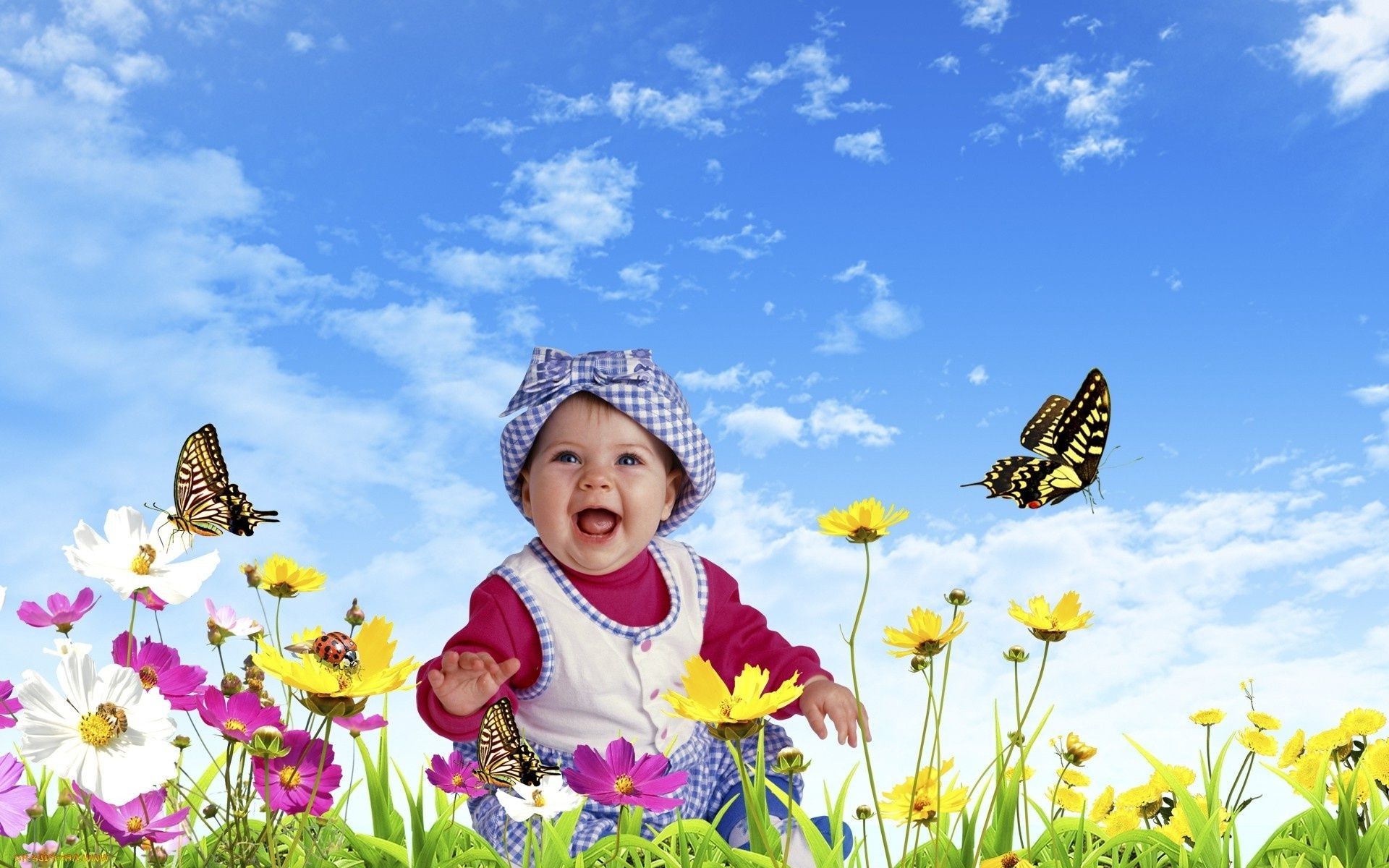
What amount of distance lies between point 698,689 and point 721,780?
177 centimetres

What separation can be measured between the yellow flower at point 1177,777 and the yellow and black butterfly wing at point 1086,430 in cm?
94

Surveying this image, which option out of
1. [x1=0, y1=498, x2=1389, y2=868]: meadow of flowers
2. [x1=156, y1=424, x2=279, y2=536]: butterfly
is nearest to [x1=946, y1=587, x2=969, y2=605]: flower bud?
[x1=0, y1=498, x2=1389, y2=868]: meadow of flowers

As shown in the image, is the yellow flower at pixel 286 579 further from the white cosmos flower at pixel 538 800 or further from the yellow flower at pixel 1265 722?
the yellow flower at pixel 1265 722

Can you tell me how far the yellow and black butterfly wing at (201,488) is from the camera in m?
2.04

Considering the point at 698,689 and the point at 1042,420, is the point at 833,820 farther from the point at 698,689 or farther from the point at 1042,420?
the point at 698,689

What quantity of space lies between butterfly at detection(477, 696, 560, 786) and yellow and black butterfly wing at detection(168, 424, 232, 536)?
0.77 m

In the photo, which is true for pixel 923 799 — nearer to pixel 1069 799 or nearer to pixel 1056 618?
pixel 1056 618

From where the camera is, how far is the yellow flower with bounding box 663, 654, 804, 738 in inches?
61.3

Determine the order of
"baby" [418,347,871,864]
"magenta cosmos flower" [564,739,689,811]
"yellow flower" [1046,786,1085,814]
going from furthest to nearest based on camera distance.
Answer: "baby" [418,347,871,864]
"yellow flower" [1046,786,1085,814]
"magenta cosmos flower" [564,739,689,811]

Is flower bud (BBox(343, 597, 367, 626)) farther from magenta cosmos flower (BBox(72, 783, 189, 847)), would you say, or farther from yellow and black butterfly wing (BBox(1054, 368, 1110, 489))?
yellow and black butterfly wing (BBox(1054, 368, 1110, 489))

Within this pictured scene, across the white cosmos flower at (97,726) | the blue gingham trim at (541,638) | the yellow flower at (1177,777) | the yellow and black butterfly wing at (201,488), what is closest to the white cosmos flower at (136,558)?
the yellow and black butterfly wing at (201,488)

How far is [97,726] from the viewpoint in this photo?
4.86 feet

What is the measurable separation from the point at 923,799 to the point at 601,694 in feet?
4.07

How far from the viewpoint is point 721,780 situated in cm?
340
